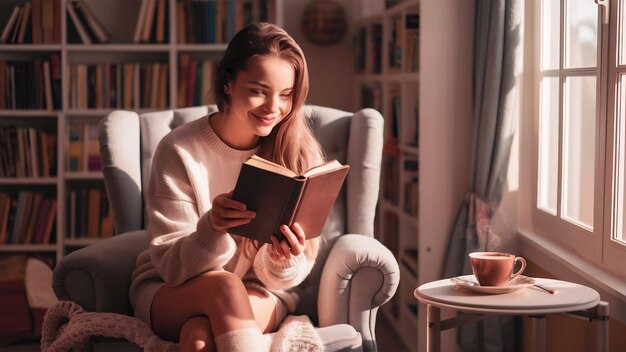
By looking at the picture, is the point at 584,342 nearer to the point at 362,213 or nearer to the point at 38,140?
the point at 362,213

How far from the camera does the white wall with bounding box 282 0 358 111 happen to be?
507cm

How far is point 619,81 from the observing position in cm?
241

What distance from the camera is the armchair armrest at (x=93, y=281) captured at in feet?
7.62

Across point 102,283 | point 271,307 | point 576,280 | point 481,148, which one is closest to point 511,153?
point 481,148

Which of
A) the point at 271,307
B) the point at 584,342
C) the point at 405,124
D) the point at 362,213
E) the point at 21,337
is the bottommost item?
the point at 21,337

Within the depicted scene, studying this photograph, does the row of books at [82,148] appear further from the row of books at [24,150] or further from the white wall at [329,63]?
the white wall at [329,63]

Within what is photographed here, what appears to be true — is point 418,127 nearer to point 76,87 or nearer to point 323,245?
point 323,245

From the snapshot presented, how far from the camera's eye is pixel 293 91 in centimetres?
222

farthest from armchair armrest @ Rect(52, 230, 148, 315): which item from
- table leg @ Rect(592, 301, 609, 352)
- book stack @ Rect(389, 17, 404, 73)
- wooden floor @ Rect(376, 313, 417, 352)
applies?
book stack @ Rect(389, 17, 404, 73)

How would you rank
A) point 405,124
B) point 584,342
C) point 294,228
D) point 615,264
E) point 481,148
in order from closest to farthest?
1. point 294,228
2. point 615,264
3. point 584,342
4. point 481,148
5. point 405,124

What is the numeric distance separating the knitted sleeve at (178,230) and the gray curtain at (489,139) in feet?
4.00

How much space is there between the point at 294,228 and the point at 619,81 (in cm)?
101

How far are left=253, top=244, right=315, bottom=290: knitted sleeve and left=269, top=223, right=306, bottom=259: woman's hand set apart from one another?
5.0 inches

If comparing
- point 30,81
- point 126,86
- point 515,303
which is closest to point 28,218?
point 30,81
